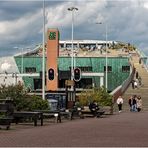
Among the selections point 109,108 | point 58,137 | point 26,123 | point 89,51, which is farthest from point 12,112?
point 89,51

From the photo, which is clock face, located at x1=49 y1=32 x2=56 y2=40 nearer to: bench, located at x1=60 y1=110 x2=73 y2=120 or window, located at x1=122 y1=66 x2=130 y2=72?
window, located at x1=122 y1=66 x2=130 y2=72

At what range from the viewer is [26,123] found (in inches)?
1085

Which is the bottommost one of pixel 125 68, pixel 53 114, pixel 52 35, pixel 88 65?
pixel 53 114

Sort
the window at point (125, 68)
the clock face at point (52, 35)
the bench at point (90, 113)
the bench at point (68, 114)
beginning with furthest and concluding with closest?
the window at point (125, 68), the clock face at point (52, 35), the bench at point (90, 113), the bench at point (68, 114)

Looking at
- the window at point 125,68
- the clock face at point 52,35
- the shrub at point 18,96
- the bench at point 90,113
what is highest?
the clock face at point 52,35

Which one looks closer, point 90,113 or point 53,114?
point 53,114

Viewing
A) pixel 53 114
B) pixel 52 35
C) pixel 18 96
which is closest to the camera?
pixel 53 114

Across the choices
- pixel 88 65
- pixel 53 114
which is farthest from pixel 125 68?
pixel 53 114

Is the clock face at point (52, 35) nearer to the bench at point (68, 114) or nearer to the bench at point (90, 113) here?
the bench at point (90, 113)

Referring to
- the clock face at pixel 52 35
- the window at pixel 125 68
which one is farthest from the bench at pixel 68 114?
the window at pixel 125 68

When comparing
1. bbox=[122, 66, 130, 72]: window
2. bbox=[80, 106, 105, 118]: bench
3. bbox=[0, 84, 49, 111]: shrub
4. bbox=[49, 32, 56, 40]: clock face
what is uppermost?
bbox=[49, 32, 56, 40]: clock face

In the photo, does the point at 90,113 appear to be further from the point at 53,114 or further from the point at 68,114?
the point at 53,114

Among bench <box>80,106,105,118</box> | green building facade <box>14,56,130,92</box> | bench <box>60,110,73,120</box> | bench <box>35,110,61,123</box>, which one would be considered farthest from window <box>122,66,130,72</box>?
bench <box>35,110,61,123</box>

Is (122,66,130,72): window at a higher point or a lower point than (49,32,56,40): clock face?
lower
